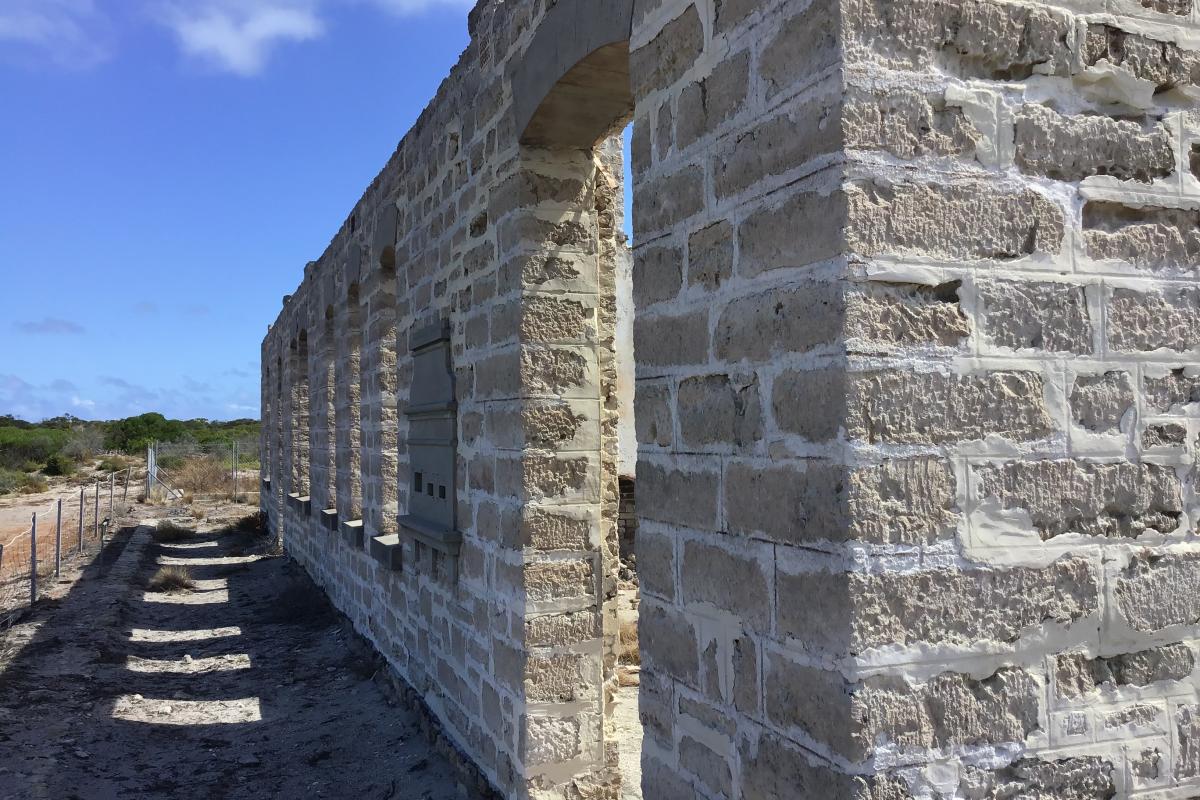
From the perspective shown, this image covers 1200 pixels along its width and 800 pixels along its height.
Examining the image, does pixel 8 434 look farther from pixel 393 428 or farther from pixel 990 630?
pixel 990 630

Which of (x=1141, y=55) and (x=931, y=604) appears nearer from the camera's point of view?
(x=931, y=604)

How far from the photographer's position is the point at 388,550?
606 cm

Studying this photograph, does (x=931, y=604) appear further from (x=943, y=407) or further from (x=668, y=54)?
(x=668, y=54)

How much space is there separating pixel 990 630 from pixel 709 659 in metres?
0.70

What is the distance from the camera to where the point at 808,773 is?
1.87 metres

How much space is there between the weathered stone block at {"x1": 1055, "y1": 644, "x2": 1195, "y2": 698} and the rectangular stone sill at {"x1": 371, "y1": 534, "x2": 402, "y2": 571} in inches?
186

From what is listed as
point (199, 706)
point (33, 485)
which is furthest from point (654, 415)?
point (33, 485)

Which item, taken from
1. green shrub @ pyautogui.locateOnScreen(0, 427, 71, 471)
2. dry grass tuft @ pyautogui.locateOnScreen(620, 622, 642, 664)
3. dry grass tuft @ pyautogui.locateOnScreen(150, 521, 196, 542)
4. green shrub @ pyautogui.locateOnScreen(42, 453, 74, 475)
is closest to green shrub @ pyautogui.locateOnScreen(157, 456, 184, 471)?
green shrub @ pyautogui.locateOnScreen(42, 453, 74, 475)

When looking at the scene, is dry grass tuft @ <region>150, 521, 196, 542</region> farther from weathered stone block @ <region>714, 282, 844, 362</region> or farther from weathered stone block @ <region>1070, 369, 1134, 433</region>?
weathered stone block @ <region>1070, 369, 1134, 433</region>

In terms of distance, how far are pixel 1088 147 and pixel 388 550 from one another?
500 centimetres

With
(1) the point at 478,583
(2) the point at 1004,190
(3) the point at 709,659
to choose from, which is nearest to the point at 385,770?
(1) the point at 478,583

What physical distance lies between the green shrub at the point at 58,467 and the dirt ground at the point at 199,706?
24.6 metres

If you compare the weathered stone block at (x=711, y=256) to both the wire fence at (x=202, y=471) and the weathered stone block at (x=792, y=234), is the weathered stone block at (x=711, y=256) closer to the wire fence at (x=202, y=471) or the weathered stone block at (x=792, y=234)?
the weathered stone block at (x=792, y=234)

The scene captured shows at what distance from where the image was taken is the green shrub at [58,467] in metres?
31.6
